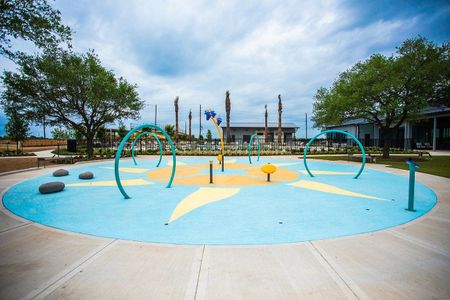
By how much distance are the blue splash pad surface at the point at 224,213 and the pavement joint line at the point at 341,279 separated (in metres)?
0.60

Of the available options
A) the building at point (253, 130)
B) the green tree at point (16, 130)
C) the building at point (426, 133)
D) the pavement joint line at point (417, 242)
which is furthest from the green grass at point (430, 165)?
the green tree at point (16, 130)

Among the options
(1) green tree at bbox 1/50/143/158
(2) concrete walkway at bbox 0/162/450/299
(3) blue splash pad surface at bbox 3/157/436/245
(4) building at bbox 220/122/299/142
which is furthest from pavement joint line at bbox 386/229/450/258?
(4) building at bbox 220/122/299/142

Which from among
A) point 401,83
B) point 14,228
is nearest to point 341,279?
point 14,228

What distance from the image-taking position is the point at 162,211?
585cm

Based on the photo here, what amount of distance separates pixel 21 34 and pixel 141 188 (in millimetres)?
8982

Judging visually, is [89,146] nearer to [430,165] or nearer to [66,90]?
[66,90]

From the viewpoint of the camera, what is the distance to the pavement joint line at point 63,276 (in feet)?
8.48

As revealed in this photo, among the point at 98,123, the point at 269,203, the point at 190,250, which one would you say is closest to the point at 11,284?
the point at 190,250

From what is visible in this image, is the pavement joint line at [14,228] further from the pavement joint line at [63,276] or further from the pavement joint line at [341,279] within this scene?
the pavement joint line at [341,279]

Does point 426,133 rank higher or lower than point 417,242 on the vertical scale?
higher

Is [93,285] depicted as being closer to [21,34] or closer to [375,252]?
[375,252]

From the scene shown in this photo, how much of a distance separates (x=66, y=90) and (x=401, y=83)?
89.9ft

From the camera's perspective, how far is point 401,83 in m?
16.8

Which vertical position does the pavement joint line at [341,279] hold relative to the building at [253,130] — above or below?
below
